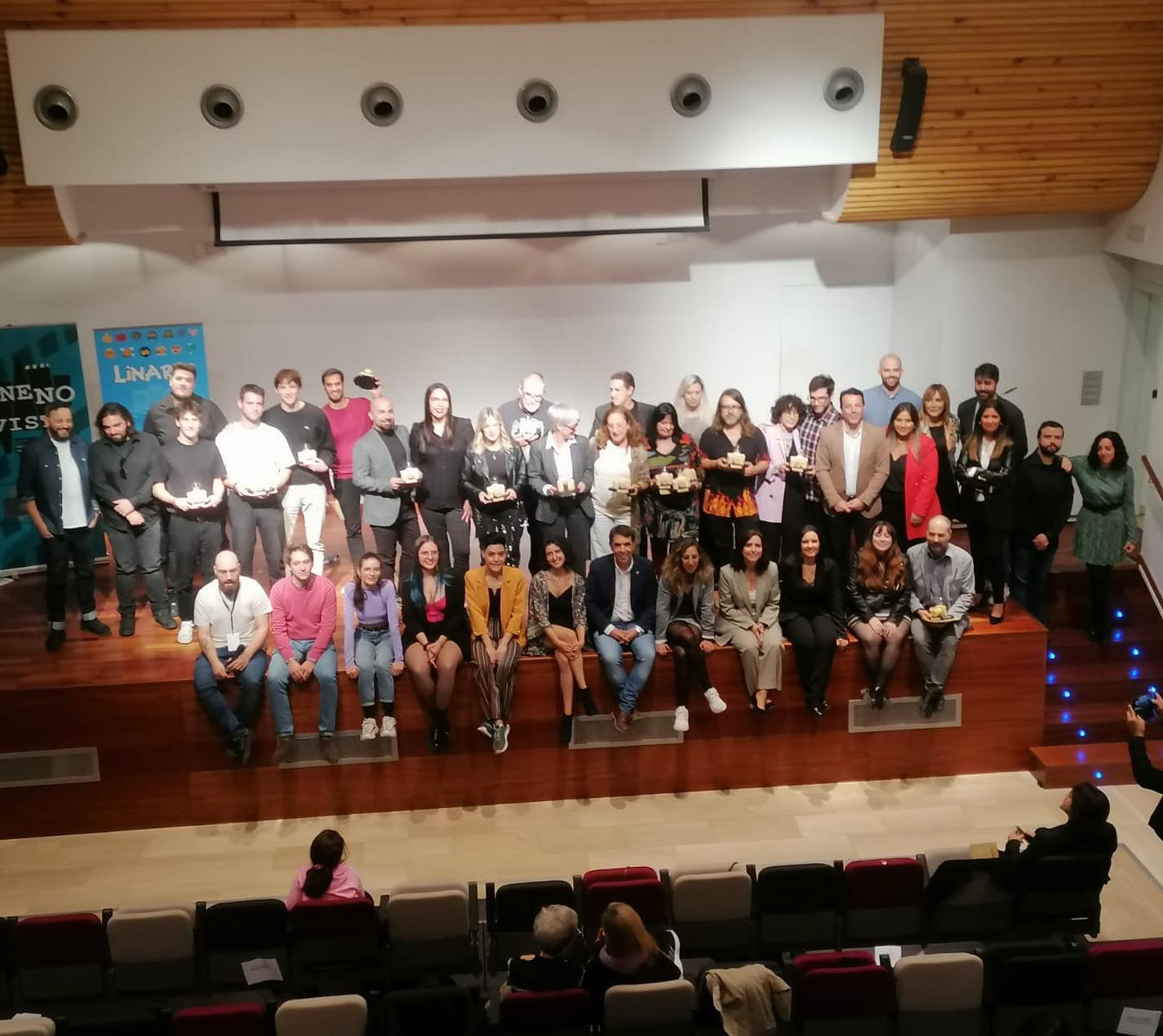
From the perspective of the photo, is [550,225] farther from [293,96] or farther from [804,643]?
[804,643]

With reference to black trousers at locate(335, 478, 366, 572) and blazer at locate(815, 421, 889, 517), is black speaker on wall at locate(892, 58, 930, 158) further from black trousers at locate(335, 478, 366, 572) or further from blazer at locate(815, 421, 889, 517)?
black trousers at locate(335, 478, 366, 572)

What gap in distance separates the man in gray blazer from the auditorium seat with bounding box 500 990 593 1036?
3.33 metres

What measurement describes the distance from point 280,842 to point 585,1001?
9.59 feet

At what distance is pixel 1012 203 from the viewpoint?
28.0 ft

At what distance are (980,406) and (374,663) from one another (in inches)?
152

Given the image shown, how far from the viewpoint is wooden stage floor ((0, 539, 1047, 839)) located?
728cm

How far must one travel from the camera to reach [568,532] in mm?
7801

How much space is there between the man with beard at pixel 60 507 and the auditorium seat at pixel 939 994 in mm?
5128

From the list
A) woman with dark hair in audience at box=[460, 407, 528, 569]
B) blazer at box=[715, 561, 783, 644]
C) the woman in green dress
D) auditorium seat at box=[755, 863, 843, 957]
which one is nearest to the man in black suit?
the woman in green dress

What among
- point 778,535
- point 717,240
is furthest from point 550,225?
point 778,535

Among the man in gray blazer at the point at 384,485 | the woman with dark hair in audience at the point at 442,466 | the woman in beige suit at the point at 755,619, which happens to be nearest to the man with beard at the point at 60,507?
the man in gray blazer at the point at 384,485

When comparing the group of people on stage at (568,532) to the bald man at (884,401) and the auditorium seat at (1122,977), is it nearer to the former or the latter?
the bald man at (884,401)

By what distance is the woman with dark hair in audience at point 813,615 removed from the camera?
24.0 feet

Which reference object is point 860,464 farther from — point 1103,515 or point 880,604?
point 1103,515
